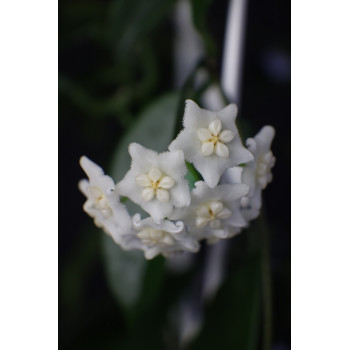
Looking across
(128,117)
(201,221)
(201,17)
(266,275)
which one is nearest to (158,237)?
(201,221)

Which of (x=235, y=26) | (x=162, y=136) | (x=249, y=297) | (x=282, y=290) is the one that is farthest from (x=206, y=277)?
(x=235, y=26)

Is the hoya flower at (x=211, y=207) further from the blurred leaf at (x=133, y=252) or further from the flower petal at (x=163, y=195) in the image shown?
the blurred leaf at (x=133, y=252)

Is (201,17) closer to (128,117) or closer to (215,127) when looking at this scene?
(215,127)

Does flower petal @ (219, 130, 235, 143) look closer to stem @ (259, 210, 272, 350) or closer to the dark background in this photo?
stem @ (259, 210, 272, 350)

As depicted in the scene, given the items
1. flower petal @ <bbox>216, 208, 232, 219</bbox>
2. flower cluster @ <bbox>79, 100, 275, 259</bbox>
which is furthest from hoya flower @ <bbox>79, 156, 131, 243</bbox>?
flower petal @ <bbox>216, 208, 232, 219</bbox>
